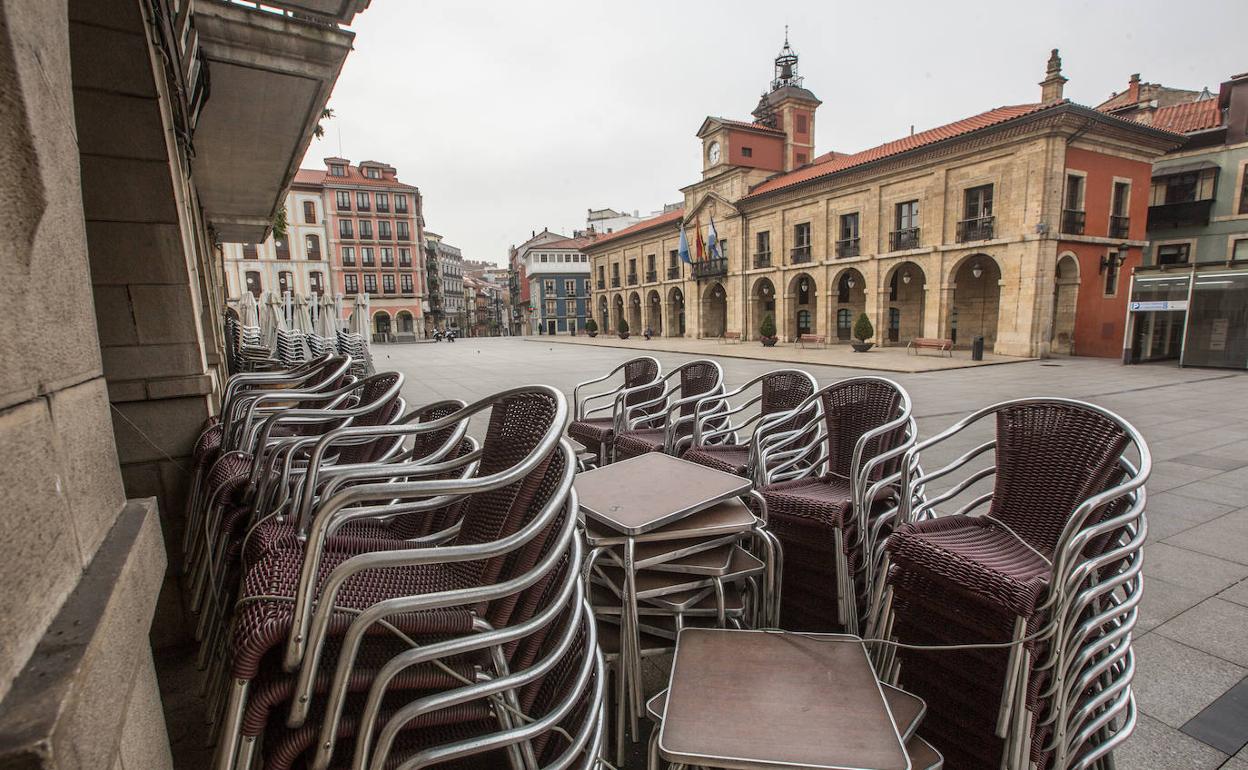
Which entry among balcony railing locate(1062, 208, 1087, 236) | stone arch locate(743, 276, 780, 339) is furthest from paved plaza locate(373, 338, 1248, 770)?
stone arch locate(743, 276, 780, 339)

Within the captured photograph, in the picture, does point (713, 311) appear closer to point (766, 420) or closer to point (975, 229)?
point (975, 229)

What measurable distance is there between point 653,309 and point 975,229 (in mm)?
21664

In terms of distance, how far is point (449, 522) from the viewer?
193 cm

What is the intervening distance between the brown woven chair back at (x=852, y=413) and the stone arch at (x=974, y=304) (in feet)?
65.0

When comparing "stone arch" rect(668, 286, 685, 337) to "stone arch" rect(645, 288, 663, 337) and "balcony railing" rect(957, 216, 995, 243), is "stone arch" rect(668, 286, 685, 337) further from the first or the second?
"balcony railing" rect(957, 216, 995, 243)

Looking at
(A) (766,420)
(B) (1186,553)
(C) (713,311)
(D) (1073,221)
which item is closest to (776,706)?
(A) (766,420)

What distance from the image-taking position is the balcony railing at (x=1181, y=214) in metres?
20.9

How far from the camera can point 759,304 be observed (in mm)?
29062

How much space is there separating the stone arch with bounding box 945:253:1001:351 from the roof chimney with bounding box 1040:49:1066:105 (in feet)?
17.0

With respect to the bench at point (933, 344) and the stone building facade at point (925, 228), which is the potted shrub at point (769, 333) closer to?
the stone building facade at point (925, 228)

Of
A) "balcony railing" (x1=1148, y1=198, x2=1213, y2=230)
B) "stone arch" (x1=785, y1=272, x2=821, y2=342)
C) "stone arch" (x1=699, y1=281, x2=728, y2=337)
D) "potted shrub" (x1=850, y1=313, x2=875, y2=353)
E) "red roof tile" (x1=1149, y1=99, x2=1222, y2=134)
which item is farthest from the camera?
"stone arch" (x1=699, y1=281, x2=728, y2=337)

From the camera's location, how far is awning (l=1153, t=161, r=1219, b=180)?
20.9 metres

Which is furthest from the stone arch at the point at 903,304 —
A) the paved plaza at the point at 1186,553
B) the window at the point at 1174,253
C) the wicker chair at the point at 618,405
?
the wicker chair at the point at 618,405

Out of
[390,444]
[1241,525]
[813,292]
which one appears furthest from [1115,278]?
[390,444]
